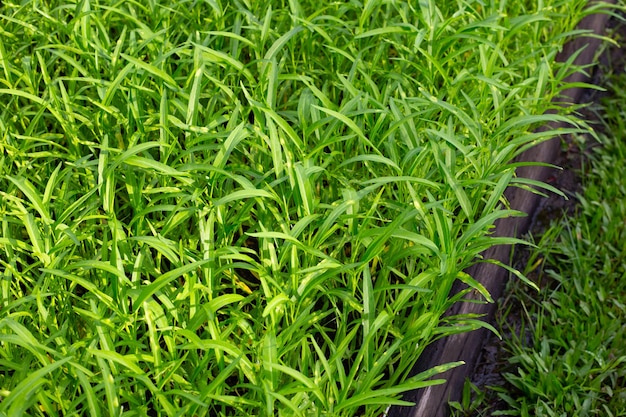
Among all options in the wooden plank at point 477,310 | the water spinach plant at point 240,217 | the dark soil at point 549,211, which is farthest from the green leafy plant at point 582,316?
the water spinach plant at point 240,217

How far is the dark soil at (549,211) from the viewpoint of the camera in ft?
7.76

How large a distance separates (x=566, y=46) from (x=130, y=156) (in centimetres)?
206

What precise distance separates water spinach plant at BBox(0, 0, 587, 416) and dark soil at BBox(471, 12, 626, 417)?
16.2 inches

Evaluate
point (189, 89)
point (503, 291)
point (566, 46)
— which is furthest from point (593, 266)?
point (189, 89)

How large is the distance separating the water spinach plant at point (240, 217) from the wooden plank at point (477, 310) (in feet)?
0.20

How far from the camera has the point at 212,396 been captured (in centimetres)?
152

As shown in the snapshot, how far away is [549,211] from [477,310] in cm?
87

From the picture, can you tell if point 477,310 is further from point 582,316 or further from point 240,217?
point 240,217

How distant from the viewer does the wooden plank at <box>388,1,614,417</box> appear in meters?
1.93

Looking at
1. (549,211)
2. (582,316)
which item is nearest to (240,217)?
(582,316)

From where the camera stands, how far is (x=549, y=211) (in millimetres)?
2896

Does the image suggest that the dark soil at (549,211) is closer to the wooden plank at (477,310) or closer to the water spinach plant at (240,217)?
the wooden plank at (477,310)

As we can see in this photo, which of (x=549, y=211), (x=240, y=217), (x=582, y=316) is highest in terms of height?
(x=240, y=217)

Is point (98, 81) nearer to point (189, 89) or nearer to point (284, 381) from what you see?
point (189, 89)
